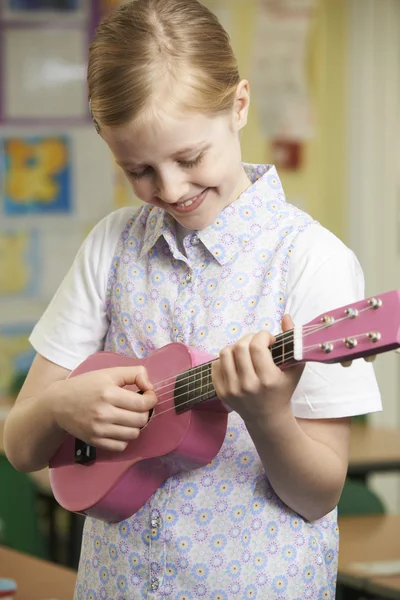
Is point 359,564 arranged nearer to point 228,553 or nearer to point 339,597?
point 339,597

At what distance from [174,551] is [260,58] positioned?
3533 mm

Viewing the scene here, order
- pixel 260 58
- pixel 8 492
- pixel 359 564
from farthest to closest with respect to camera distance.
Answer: pixel 260 58, pixel 8 492, pixel 359 564

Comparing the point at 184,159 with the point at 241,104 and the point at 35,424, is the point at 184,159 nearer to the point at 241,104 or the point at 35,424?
the point at 241,104

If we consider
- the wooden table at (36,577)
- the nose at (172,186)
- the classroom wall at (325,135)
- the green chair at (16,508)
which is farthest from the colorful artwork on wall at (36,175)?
the nose at (172,186)

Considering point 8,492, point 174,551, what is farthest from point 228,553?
point 8,492

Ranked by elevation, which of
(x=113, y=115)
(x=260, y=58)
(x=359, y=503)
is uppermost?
(x=113, y=115)

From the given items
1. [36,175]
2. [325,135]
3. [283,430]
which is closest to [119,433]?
[283,430]

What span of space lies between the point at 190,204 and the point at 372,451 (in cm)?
235

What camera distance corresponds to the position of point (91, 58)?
1.30 metres

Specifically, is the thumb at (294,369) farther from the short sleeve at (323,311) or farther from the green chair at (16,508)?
the green chair at (16,508)

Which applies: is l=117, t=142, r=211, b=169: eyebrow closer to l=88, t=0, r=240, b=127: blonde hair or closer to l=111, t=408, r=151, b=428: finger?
l=88, t=0, r=240, b=127: blonde hair

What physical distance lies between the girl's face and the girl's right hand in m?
0.22

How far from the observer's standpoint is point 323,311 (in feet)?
3.96

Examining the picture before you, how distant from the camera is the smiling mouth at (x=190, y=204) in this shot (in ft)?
4.18
